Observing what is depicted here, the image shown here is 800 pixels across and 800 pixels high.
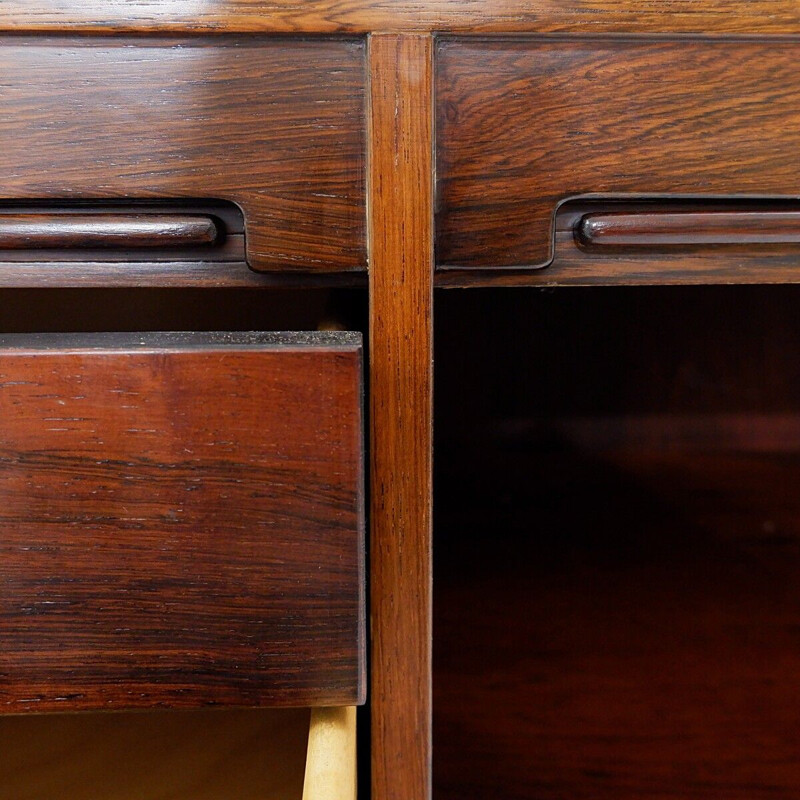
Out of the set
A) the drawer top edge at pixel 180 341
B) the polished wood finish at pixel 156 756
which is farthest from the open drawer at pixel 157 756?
the drawer top edge at pixel 180 341

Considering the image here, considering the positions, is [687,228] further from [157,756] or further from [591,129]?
[157,756]

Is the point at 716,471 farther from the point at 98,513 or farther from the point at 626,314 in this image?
the point at 98,513

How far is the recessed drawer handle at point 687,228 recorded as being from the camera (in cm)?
39

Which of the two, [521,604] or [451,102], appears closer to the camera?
[451,102]

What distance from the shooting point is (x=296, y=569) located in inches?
12.9

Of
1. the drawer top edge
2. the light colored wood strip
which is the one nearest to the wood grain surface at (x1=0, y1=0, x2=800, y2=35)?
the drawer top edge

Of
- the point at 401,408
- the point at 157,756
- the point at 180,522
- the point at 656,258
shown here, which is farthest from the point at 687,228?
the point at 157,756

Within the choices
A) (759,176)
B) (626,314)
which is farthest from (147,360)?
(626,314)

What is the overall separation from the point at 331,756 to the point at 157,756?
0.92ft

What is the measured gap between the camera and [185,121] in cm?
36

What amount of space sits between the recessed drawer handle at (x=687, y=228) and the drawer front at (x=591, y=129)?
0.01 meters

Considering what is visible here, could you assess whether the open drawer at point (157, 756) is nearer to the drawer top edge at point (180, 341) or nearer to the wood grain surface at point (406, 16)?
the drawer top edge at point (180, 341)

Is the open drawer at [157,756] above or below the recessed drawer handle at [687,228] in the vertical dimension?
below

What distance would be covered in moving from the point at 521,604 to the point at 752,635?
0.76ft
